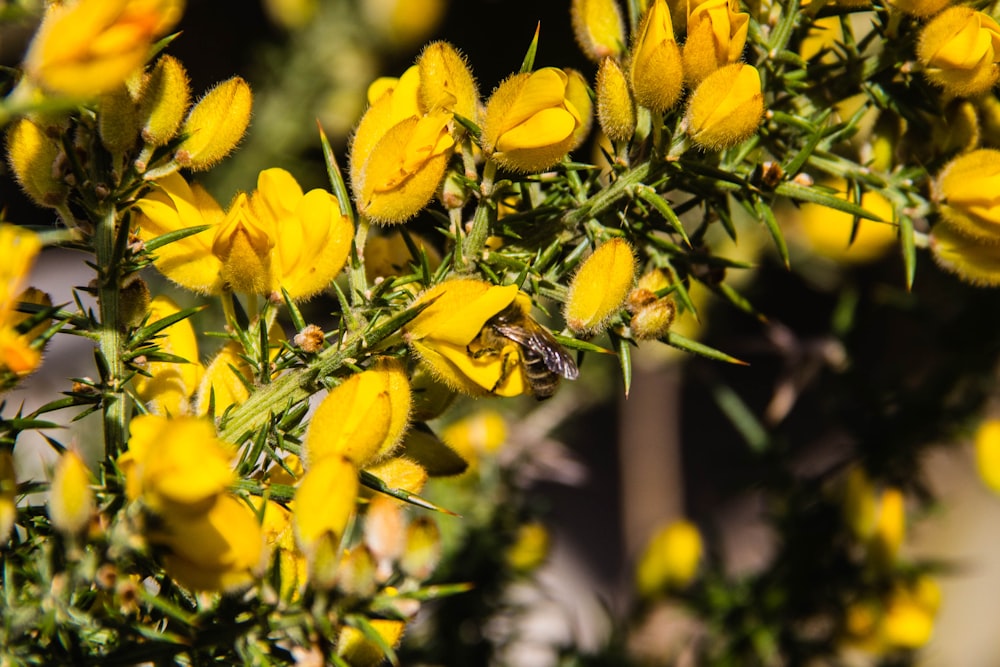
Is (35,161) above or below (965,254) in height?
above

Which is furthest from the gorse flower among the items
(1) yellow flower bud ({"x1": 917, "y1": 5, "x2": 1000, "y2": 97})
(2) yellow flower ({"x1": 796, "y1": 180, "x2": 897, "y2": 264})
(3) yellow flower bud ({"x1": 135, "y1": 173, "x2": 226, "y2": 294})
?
(2) yellow flower ({"x1": 796, "y1": 180, "x2": 897, "y2": 264})

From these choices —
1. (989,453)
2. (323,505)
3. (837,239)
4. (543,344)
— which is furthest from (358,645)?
(837,239)

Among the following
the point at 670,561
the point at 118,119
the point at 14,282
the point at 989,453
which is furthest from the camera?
the point at 670,561

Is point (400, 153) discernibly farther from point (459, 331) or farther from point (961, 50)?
point (961, 50)

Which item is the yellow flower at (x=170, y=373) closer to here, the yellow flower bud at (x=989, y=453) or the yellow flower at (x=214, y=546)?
the yellow flower at (x=214, y=546)

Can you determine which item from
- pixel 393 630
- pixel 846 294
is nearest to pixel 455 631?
pixel 393 630

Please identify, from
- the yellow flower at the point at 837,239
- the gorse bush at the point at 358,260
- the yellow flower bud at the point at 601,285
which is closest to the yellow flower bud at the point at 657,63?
the gorse bush at the point at 358,260

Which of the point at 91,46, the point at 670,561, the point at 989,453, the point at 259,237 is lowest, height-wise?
the point at 670,561
